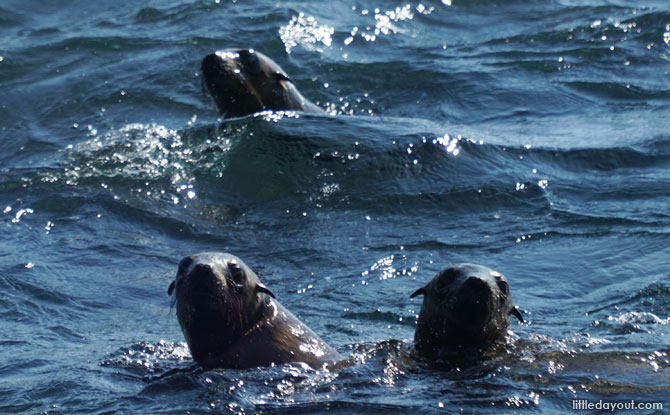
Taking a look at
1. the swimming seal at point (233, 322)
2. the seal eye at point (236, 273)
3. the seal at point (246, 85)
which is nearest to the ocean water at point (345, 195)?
the swimming seal at point (233, 322)

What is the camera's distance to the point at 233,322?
5.59 m

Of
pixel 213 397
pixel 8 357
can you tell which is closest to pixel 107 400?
pixel 213 397

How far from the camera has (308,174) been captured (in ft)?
31.3

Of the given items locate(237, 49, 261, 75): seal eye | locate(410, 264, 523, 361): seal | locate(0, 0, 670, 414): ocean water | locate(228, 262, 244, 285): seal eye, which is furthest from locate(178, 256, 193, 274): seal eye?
locate(237, 49, 261, 75): seal eye

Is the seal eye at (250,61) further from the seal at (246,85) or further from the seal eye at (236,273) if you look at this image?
the seal eye at (236,273)

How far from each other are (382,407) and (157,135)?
6.58 m

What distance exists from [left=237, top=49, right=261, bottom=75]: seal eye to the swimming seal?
16.2 feet

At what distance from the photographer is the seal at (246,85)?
10.4 metres

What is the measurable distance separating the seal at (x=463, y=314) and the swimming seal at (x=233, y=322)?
0.50m

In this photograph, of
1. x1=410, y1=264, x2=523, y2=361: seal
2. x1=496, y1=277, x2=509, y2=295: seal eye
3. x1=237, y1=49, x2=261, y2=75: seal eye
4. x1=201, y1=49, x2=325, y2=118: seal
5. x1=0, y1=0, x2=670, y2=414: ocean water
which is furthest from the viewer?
x1=237, y1=49, x2=261, y2=75: seal eye

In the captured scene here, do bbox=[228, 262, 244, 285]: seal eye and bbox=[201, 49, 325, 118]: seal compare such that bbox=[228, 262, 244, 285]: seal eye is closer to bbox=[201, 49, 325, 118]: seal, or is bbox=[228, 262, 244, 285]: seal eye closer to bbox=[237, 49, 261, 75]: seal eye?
bbox=[201, 49, 325, 118]: seal

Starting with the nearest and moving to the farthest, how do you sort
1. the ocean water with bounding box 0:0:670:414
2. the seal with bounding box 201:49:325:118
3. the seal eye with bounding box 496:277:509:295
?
the ocean water with bounding box 0:0:670:414 → the seal eye with bounding box 496:277:509:295 → the seal with bounding box 201:49:325:118

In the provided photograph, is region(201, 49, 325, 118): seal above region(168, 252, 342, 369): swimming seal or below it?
above

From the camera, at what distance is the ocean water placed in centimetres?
540
